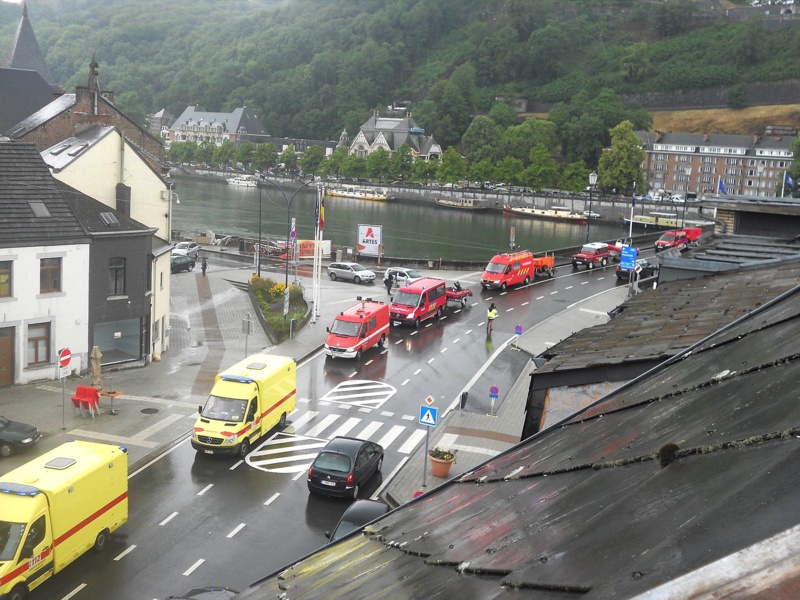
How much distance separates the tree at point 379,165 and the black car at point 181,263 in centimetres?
10895

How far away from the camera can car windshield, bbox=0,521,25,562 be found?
635 inches

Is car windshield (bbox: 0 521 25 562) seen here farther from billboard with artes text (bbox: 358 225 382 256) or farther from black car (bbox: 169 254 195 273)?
billboard with artes text (bbox: 358 225 382 256)

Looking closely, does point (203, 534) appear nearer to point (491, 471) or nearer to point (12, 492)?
point (12, 492)

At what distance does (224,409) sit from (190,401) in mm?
5489

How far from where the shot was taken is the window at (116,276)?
34.3 m

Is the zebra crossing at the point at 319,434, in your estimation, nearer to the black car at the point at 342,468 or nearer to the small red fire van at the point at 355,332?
the black car at the point at 342,468

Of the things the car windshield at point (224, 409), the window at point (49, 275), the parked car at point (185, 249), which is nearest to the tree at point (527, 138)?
the parked car at point (185, 249)

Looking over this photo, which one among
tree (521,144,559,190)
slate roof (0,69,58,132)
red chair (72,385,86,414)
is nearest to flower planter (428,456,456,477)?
red chair (72,385,86,414)

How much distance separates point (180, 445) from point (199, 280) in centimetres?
3323

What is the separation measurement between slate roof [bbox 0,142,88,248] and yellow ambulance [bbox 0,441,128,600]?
14840 millimetres

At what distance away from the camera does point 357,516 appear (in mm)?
19500

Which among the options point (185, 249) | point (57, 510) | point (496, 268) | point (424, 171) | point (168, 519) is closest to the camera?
point (57, 510)

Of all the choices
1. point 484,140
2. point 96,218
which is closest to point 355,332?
point 96,218

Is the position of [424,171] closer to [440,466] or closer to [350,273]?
[350,273]
